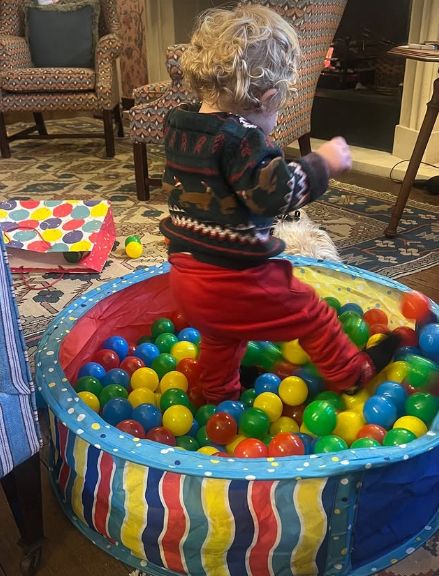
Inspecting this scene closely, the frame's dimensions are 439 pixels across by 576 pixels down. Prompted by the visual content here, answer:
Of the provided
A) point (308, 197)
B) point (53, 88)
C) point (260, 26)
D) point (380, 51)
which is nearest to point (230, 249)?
point (308, 197)

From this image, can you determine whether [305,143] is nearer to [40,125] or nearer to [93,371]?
[40,125]

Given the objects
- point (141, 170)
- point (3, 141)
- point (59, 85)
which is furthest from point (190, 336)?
point (3, 141)

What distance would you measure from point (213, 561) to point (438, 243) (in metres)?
1.68

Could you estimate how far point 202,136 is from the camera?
1.20 metres

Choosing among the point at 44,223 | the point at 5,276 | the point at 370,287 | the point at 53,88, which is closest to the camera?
the point at 5,276

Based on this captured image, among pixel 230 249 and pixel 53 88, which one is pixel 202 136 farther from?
pixel 53 88

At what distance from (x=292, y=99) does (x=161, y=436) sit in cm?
175

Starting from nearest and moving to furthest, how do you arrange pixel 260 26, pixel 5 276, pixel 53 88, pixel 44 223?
pixel 5 276 → pixel 260 26 → pixel 44 223 → pixel 53 88

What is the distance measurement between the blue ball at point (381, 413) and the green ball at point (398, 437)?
0.10 metres

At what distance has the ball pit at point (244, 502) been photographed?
105 cm

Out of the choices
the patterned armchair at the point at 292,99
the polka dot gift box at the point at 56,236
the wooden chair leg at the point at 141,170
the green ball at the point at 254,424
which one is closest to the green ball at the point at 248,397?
the green ball at the point at 254,424

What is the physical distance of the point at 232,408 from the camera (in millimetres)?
1414

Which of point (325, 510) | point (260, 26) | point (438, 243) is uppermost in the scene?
point (260, 26)

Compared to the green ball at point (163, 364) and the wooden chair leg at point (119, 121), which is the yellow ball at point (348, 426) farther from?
the wooden chair leg at point (119, 121)
